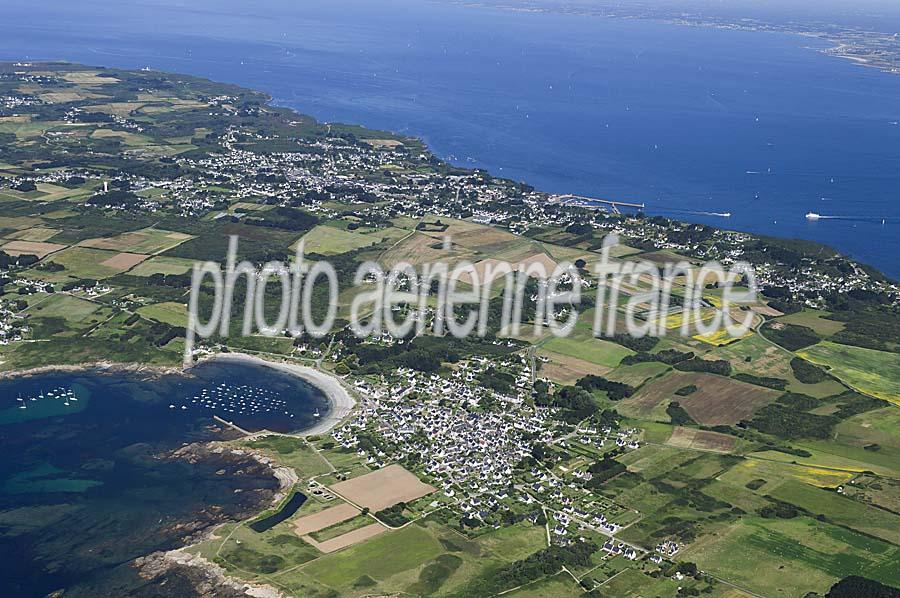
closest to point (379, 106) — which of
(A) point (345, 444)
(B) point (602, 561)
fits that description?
(A) point (345, 444)

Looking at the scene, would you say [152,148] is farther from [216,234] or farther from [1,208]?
[216,234]

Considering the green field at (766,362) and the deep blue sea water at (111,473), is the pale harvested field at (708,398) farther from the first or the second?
the deep blue sea water at (111,473)

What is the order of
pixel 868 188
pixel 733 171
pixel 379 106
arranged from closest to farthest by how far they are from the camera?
pixel 868 188 → pixel 733 171 → pixel 379 106

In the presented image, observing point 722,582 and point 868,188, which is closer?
point 722,582

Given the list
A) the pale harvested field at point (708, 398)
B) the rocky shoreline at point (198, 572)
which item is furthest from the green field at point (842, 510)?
the rocky shoreline at point (198, 572)

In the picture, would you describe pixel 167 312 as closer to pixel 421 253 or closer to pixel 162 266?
pixel 162 266

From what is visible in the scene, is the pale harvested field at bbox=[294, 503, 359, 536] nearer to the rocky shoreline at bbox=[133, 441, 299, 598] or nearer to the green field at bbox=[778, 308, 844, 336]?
the rocky shoreline at bbox=[133, 441, 299, 598]

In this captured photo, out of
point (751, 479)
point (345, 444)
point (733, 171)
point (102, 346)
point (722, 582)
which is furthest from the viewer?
point (733, 171)

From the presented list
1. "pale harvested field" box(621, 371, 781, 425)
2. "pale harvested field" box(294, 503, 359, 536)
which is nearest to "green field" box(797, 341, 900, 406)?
"pale harvested field" box(621, 371, 781, 425)
